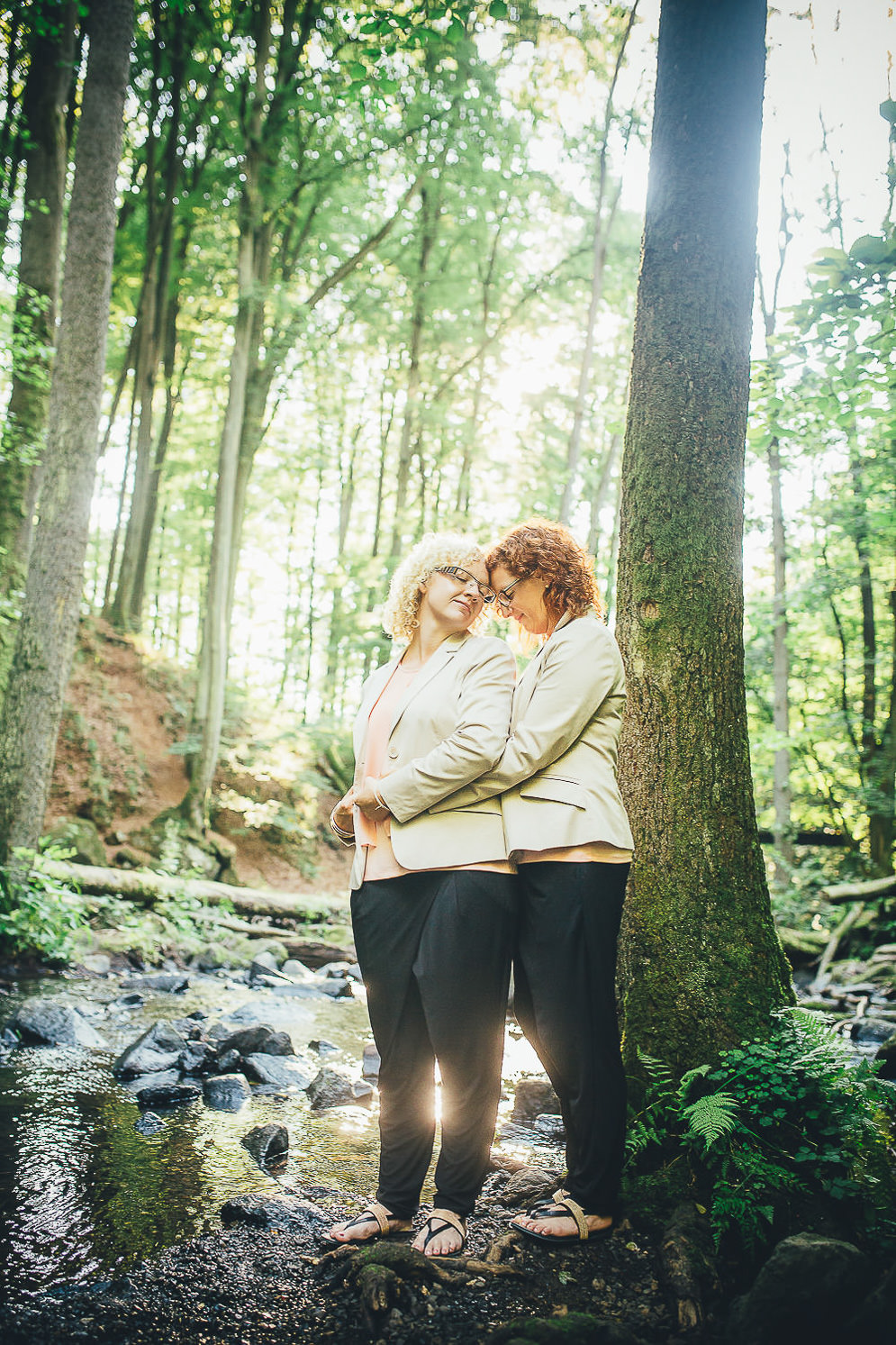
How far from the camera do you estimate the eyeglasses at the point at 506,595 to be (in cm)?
298

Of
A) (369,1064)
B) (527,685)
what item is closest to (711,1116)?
(527,685)

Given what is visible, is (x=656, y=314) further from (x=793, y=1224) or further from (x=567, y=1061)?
(x=793, y=1224)

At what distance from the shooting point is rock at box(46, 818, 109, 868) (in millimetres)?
9750

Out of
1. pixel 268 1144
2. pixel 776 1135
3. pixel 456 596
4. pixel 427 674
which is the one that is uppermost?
pixel 456 596

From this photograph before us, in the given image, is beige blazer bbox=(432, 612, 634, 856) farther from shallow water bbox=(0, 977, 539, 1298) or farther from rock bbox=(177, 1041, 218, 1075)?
rock bbox=(177, 1041, 218, 1075)

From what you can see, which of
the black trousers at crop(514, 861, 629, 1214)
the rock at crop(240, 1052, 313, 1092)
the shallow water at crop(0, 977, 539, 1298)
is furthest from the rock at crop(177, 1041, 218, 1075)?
the black trousers at crop(514, 861, 629, 1214)

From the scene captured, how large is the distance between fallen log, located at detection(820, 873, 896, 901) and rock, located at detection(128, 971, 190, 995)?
363 inches

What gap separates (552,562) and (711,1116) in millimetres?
2014

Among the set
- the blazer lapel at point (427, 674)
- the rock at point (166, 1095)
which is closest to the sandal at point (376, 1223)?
the blazer lapel at point (427, 674)

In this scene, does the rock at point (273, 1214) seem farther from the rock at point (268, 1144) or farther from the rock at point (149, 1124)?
the rock at point (149, 1124)

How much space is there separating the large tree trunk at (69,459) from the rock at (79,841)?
3.52 m

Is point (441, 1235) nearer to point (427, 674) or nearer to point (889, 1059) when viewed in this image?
point (427, 674)

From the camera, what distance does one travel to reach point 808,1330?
1.98 meters

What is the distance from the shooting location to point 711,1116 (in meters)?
2.67
